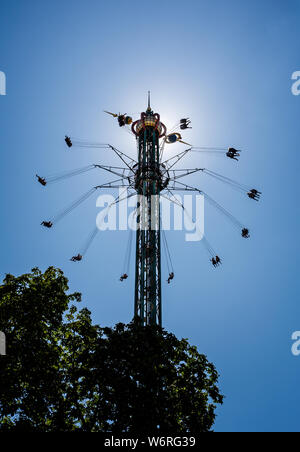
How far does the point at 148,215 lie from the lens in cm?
2645

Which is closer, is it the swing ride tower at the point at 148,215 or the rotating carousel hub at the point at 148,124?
the swing ride tower at the point at 148,215

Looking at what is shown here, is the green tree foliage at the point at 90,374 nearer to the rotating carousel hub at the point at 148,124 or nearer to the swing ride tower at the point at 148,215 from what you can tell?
the swing ride tower at the point at 148,215

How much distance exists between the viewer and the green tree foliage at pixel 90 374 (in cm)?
1345

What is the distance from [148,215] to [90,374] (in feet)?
47.7

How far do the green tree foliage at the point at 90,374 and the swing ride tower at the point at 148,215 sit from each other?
526 cm

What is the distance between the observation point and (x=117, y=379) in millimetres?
13633

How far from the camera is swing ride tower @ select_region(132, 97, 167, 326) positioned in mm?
23094

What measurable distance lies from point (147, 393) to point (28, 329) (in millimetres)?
6645

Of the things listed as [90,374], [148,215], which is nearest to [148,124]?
[148,215]

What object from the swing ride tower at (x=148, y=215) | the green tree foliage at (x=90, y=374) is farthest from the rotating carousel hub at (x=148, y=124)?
the green tree foliage at (x=90, y=374)

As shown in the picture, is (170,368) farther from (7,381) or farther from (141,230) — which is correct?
(141,230)

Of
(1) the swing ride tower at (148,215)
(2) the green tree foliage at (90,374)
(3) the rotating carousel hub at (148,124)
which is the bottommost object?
(2) the green tree foliage at (90,374)

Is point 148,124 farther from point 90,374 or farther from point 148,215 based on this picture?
point 90,374

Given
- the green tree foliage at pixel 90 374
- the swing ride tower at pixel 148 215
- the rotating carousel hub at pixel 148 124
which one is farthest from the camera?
the rotating carousel hub at pixel 148 124
